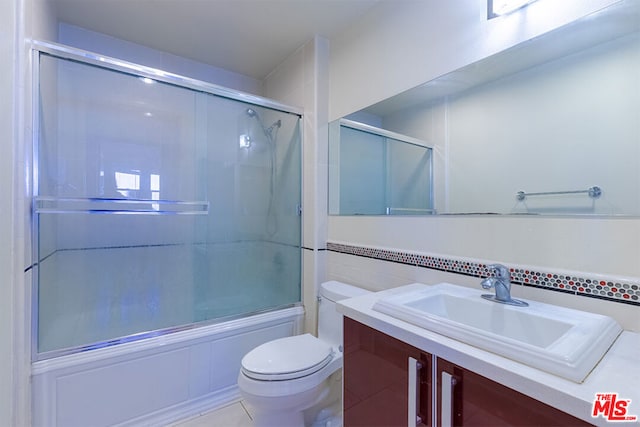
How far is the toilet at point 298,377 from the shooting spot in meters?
1.27

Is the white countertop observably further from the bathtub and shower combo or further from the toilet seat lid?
the bathtub and shower combo

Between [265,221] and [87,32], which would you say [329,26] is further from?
[87,32]

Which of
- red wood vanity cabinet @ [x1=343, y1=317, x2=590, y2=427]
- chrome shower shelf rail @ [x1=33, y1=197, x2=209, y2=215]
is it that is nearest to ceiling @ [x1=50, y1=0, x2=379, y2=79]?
chrome shower shelf rail @ [x1=33, y1=197, x2=209, y2=215]

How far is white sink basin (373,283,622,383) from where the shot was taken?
2.11 ft

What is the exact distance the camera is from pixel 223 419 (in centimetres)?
157

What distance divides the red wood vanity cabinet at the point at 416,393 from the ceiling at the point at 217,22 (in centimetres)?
179

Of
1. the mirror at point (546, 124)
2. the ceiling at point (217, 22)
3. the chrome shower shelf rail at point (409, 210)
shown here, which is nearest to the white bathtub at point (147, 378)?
the chrome shower shelf rail at point (409, 210)

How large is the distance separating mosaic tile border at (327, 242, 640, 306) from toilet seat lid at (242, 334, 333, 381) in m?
0.62

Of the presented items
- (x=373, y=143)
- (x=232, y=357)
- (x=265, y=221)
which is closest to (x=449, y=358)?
(x=373, y=143)

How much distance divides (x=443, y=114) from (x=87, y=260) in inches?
95.1

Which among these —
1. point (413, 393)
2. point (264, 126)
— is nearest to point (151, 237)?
point (264, 126)

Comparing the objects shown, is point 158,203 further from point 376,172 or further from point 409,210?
point 409,210

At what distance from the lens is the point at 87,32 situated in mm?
2023

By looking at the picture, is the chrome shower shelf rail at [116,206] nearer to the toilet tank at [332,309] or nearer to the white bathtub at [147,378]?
the white bathtub at [147,378]
